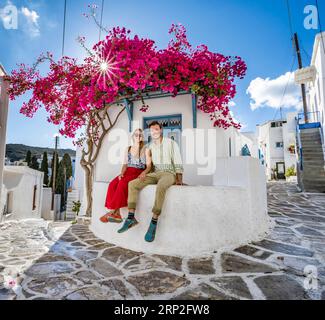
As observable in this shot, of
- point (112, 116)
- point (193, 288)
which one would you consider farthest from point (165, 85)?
point (193, 288)

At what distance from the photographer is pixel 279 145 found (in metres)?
32.4

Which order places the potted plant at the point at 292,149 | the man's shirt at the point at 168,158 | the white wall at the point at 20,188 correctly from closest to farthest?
1. the man's shirt at the point at 168,158
2. the white wall at the point at 20,188
3. the potted plant at the point at 292,149

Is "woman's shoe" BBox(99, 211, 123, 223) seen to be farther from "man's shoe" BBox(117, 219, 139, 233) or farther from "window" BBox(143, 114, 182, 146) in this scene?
"window" BBox(143, 114, 182, 146)

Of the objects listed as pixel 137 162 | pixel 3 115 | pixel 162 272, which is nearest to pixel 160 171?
pixel 137 162

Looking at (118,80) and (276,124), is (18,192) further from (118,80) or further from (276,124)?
Answer: (276,124)

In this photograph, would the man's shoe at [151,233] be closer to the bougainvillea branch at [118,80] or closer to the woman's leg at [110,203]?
the woman's leg at [110,203]

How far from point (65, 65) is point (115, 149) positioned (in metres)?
2.58

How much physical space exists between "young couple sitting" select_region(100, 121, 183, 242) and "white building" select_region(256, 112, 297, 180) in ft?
92.9

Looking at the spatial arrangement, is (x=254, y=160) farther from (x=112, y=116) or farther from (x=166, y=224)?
(x=112, y=116)

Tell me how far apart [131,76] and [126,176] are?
210 cm

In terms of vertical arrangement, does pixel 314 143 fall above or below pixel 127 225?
above

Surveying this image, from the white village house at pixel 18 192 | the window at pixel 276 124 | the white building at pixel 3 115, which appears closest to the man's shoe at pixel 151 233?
the white building at pixel 3 115

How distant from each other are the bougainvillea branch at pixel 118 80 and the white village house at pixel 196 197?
1.33 ft

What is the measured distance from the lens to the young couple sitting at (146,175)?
3.79 metres
